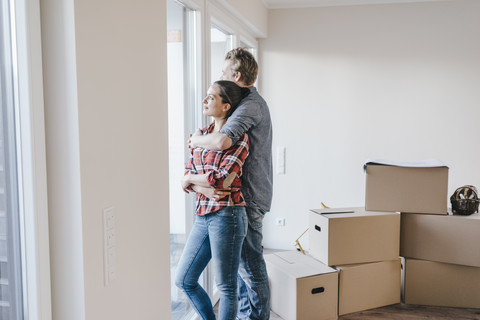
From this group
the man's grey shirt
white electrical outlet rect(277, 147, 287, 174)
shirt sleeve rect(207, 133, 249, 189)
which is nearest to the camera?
shirt sleeve rect(207, 133, 249, 189)

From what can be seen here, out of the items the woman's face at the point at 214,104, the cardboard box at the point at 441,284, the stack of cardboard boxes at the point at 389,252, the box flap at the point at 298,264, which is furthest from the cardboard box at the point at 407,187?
the woman's face at the point at 214,104

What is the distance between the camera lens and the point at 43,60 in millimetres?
1109

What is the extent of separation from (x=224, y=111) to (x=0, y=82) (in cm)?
96

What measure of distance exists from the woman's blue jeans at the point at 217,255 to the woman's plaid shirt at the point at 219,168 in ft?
0.11

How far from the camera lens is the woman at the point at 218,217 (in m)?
1.71

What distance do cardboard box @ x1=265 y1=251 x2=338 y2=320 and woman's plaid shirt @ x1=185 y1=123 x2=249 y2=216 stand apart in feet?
3.20

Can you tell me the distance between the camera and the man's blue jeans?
1959mm

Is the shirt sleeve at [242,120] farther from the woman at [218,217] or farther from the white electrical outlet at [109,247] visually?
the white electrical outlet at [109,247]

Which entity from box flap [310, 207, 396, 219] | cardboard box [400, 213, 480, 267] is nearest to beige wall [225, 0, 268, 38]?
box flap [310, 207, 396, 219]

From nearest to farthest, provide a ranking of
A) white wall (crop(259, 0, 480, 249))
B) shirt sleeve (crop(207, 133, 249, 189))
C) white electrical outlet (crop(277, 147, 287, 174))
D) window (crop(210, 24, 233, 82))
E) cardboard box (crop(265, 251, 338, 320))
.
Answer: shirt sleeve (crop(207, 133, 249, 189))
cardboard box (crop(265, 251, 338, 320))
window (crop(210, 24, 233, 82))
white wall (crop(259, 0, 480, 249))
white electrical outlet (crop(277, 147, 287, 174))

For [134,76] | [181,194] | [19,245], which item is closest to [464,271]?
[181,194]

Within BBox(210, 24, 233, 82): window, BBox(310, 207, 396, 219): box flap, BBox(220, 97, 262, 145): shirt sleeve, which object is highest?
BBox(210, 24, 233, 82): window

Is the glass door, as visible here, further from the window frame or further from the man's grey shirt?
the window frame

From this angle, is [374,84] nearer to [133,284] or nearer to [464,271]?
[464,271]
